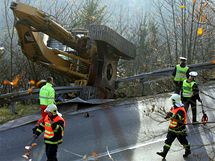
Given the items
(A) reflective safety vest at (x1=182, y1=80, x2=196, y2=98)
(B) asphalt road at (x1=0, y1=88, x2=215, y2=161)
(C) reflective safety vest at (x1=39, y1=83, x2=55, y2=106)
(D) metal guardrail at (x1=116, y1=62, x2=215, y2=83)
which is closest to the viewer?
(B) asphalt road at (x1=0, y1=88, x2=215, y2=161)

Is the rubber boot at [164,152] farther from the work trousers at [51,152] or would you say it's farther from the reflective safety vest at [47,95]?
the reflective safety vest at [47,95]

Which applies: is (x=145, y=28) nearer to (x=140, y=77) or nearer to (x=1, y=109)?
(x=140, y=77)

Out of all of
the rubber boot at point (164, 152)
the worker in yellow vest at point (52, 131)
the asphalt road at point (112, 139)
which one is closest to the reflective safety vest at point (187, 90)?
the asphalt road at point (112, 139)

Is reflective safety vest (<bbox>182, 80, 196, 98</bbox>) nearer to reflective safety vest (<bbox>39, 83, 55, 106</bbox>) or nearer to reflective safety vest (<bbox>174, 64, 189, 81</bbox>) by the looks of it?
reflective safety vest (<bbox>174, 64, 189, 81</bbox>)

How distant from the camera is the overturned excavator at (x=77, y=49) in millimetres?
12422

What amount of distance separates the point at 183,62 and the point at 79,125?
3.77 metres

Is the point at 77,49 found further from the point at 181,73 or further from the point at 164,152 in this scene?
the point at 164,152

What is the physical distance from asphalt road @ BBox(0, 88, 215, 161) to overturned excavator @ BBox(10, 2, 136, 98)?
177 centimetres

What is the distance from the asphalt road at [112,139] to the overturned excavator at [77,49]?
5.79ft

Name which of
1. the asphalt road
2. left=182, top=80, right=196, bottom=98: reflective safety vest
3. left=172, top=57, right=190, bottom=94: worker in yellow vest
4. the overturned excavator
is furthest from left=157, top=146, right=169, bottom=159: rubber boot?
the overturned excavator

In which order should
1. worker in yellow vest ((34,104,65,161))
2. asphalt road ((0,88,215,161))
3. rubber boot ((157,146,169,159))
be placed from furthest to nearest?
asphalt road ((0,88,215,161)), rubber boot ((157,146,169,159)), worker in yellow vest ((34,104,65,161))

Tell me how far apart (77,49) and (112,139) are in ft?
15.3

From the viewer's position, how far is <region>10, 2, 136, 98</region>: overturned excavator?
12422 mm

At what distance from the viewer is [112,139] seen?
10047 millimetres
